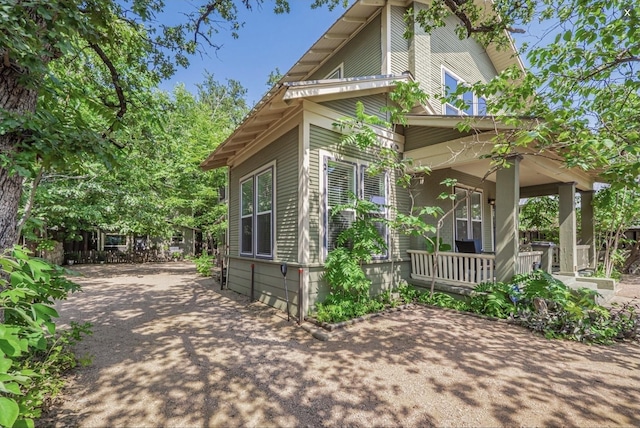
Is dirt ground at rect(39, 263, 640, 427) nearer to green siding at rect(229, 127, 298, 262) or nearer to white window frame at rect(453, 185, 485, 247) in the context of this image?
green siding at rect(229, 127, 298, 262)

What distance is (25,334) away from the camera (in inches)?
80.4

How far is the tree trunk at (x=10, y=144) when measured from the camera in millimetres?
2432

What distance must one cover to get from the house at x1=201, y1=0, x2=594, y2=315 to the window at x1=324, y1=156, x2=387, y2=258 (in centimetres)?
3

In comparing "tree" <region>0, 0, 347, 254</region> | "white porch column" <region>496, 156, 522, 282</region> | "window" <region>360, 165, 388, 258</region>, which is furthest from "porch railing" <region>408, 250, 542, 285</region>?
"tree" <region>0, 0, 347, 254</region>

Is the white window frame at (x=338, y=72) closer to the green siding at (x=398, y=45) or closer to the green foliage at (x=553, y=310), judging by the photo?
the green siding at (x=398, y=45)

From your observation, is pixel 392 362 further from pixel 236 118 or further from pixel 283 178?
pixel 236 118

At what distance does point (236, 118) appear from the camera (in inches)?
1051

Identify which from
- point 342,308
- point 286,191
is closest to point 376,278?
point 342,308

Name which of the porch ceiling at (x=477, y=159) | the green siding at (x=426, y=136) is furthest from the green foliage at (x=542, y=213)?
the green siding at (x=426, y=136)

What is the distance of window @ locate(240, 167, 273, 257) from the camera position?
21.2 feet

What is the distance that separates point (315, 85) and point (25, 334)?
15.5 ft

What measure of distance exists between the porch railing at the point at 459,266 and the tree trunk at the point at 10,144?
643 cm

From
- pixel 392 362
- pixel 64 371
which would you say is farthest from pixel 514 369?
pixel 64 371

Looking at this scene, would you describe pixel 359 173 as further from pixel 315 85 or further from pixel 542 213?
pixel 542 213
